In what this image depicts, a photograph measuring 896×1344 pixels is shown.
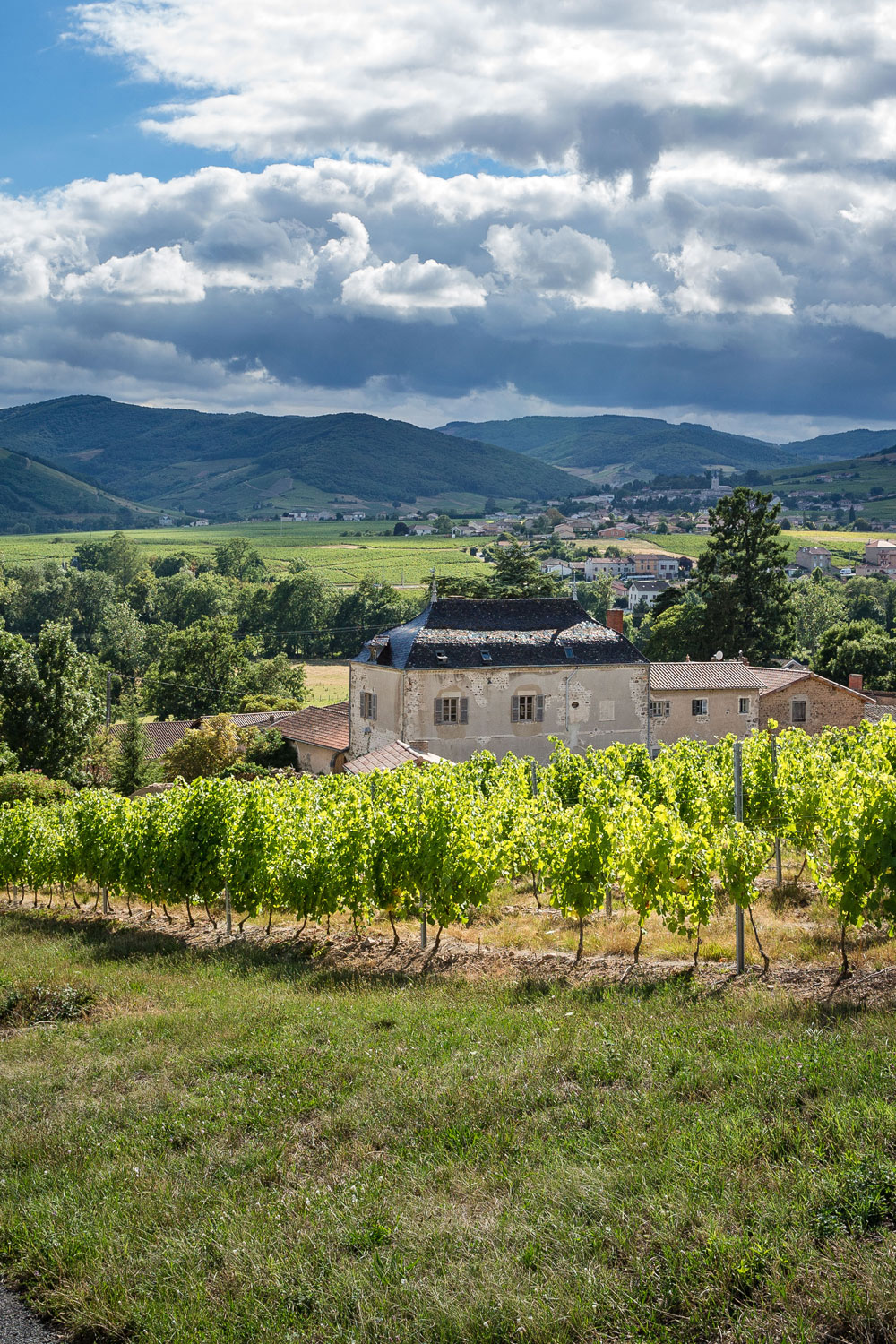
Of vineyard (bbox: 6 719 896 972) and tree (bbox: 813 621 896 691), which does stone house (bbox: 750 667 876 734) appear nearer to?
tree (bbox: 813 621 896 691)

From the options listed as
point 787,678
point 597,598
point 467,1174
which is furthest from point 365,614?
point 467,1174

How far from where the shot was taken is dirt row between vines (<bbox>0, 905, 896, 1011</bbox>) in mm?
11516

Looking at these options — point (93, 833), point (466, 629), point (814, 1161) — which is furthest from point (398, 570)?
point (814, 1161)

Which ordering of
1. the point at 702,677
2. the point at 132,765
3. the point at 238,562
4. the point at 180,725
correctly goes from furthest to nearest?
the point at 238,562 < the point at 180,725 < the point at 132,765 < the point at 702,677

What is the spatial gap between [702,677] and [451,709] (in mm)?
13064

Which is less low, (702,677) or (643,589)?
(643,589)

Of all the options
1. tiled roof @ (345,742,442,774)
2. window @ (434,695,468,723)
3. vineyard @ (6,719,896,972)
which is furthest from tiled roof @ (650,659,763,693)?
vineyard @ (6,719,896,972)

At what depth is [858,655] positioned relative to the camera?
68250 millimetres

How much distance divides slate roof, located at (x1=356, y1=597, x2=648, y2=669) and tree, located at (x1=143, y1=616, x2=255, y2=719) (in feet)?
101

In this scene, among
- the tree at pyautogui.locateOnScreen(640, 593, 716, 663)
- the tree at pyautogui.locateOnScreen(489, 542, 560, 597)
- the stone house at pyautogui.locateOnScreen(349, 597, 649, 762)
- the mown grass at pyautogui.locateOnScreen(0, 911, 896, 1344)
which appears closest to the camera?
the mown grass at pyautogui.locateOnScreen(0, 911, 896, 1344)

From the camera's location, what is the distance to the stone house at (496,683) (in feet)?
133

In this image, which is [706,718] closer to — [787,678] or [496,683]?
[787,678]

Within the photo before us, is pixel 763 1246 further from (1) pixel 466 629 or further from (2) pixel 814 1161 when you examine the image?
(1) pixel 466 629

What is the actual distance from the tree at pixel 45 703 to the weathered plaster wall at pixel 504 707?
1278cm
